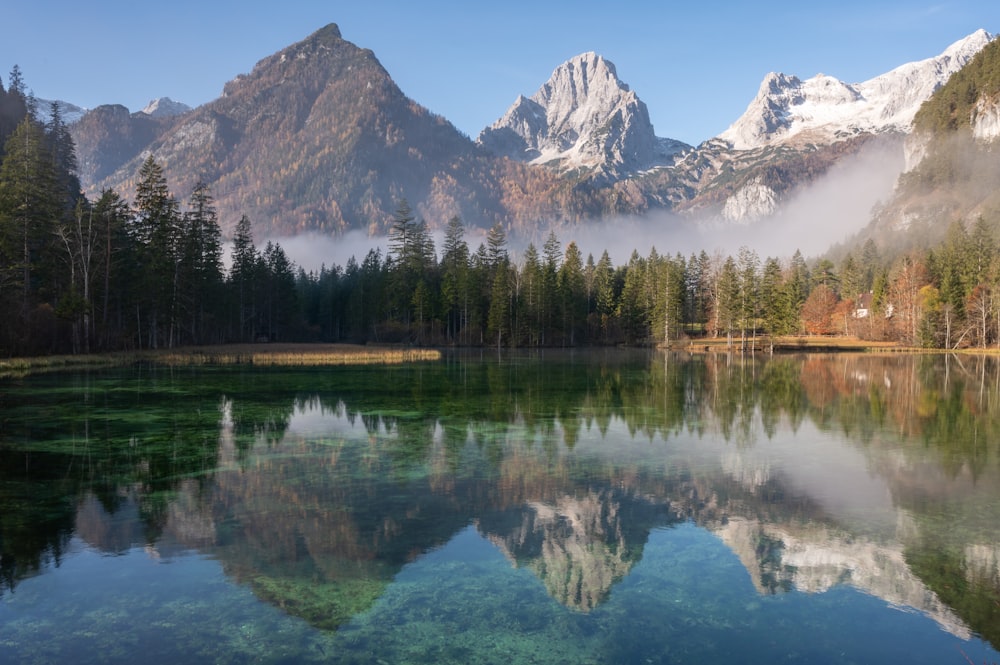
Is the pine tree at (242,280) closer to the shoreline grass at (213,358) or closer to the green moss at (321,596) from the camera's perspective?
the shoreline grass at (213,358)

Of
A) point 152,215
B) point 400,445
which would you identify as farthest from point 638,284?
point 400,445

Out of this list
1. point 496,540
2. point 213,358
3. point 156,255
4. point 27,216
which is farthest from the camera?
point 156,255

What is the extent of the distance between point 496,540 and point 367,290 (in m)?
110

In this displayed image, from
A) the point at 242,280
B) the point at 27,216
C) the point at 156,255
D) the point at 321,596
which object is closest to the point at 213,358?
the point at 156,255

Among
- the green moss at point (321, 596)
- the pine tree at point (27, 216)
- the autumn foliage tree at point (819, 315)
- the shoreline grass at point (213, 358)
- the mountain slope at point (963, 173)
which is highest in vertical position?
the mountain slope at point (963, 173)

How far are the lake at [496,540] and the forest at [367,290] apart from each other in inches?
1395

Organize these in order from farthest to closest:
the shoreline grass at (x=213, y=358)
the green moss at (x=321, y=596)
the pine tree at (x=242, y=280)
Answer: the pine tree at (x=242, y=280)
the shoreline grass at (x=213, y=358)
the green moss at (x=321, y=596)

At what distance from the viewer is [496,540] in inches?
454

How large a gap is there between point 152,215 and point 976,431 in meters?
70.0

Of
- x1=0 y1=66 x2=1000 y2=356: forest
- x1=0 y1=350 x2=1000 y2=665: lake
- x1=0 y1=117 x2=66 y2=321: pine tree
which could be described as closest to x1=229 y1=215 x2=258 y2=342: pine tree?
x1=0 y1=66 x2=1000 y2=356: forest

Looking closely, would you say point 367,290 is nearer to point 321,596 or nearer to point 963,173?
point 321,596

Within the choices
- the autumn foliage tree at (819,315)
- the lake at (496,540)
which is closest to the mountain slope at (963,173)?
the autumn foliage tree at (819,315)

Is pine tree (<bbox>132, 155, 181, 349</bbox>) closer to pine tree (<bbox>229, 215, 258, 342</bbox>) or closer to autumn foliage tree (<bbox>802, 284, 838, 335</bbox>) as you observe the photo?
pine tree (<bbox>229, 215, 258, 342</bbox>)

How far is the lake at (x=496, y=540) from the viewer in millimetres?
7902
